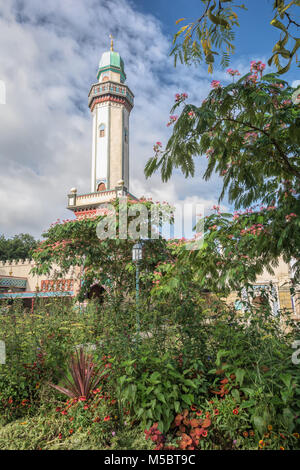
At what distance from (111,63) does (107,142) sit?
8085mm

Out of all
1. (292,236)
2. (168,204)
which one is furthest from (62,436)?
(168,204)

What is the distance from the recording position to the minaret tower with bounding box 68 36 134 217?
21.4m

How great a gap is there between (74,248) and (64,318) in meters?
3.47

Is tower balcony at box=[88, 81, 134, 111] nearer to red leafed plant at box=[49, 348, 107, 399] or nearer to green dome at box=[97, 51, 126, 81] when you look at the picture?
green dome at box=[97, 51, 126, 81]

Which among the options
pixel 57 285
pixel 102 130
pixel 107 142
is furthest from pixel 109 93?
pixel 57 285

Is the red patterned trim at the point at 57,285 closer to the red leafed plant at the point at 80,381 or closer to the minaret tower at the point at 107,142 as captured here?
the red leafed plant at the point at 80,381

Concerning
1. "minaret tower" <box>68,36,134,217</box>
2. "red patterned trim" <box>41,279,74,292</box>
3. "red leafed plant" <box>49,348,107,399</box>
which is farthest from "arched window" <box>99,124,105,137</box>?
"red leafed plant" <box>49,348,107,399</box>

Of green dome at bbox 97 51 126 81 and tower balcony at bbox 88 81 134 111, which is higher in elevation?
green dome at bbox 97 51 126 81

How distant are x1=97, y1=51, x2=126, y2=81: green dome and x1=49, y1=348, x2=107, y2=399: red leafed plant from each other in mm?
26626

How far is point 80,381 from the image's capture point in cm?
329

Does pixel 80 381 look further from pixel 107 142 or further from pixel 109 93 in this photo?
pixel 109 93

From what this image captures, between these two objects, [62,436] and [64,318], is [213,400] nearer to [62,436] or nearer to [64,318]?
[62,436]

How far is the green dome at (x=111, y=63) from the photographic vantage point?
24.7m
